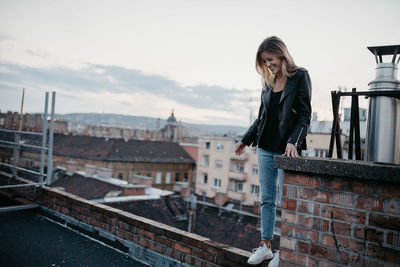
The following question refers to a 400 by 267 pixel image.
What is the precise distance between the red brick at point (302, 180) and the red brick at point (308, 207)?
121mm

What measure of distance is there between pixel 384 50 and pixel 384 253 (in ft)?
6.18

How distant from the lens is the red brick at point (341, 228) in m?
1.80

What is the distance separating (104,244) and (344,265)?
3.00 m

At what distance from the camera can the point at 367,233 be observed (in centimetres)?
174

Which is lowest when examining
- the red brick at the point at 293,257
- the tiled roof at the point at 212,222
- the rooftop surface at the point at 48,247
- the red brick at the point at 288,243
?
the tiled roof at the point at 212,222

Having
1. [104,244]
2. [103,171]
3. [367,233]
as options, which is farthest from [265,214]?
[103,171]

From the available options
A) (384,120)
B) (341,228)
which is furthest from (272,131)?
(341,228)

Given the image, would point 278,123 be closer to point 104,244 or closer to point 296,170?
point 296,170

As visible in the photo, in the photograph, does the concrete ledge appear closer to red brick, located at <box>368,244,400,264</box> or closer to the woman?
the woman

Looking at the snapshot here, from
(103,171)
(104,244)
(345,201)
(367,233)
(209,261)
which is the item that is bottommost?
(103,171)

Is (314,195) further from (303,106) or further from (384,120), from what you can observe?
(384,120)

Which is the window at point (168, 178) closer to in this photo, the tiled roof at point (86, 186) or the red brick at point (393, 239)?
the tiled roof at point (86, 186)

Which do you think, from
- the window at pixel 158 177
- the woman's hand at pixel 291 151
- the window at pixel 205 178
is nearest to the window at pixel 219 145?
the window at pixel 205 178

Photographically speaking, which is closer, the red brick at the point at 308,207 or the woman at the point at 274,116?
the red brick at the point at 308,207
